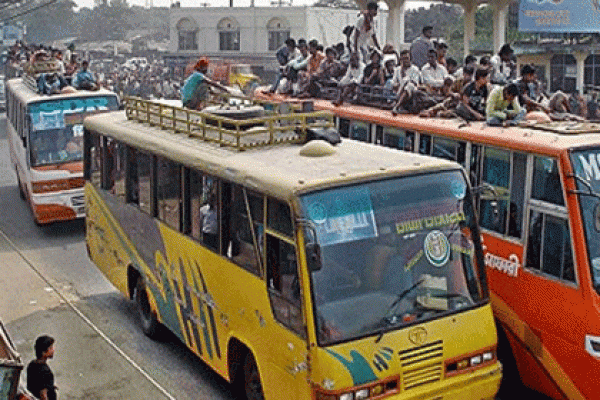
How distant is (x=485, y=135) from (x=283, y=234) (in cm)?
269

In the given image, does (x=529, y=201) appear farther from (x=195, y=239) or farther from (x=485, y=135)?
(x=195, y=239)

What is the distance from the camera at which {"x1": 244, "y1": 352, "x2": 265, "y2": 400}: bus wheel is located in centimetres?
756

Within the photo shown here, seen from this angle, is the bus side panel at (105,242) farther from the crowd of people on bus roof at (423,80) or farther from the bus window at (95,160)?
the crowd of people on bus roof at (423,80)

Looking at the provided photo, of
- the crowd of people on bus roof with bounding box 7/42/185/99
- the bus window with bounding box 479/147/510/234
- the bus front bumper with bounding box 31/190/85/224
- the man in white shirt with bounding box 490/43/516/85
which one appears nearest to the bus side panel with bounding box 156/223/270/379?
the bus window with bounding box 479/147/510/234

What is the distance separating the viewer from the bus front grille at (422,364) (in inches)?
259

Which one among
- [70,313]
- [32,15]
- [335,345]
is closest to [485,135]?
[335,345]

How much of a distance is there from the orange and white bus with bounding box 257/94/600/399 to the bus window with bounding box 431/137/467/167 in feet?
0.06

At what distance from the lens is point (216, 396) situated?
8695 mm

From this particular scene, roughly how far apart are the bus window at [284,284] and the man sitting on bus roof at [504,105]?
10.3 ft

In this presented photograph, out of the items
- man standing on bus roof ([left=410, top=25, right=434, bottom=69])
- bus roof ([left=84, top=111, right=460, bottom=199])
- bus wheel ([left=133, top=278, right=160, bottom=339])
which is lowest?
bus wheel ([left=133, top=278, right=160, bottom=339])

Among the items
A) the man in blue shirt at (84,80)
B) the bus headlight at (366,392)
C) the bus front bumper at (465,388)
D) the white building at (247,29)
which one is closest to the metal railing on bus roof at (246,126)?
the bus headlight at (366,392)

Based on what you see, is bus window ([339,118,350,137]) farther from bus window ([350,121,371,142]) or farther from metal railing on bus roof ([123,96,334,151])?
metal railing on bus roof ([123,96,334,151])

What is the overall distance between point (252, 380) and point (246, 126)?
260cm

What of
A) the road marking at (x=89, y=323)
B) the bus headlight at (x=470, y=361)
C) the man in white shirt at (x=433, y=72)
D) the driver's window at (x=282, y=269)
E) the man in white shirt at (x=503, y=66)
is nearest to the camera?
the driver's window at (x=282, y=269)
